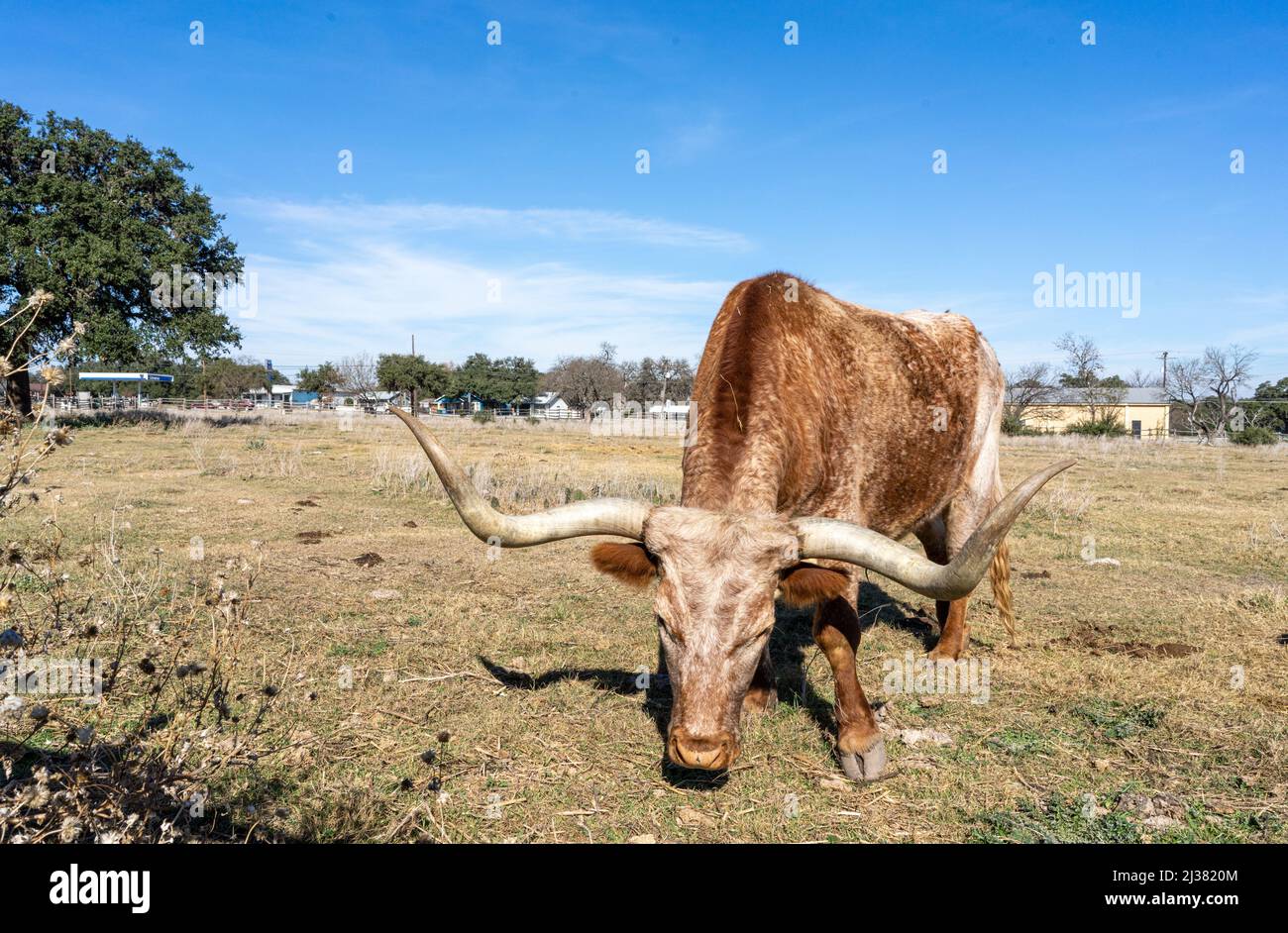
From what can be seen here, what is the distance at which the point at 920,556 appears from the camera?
347 centimetres

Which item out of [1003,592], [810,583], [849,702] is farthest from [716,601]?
[1003,592]

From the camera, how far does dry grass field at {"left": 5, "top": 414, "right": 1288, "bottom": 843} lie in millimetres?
3787

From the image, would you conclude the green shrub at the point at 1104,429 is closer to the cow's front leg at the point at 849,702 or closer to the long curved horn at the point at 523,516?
the cow's front leg at the point at 849,702

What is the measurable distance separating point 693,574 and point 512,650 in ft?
10.3

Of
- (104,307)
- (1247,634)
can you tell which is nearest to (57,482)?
(1247,634)

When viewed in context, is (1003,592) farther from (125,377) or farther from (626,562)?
(125,377)

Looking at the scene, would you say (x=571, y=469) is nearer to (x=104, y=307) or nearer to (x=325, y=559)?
(x=325, y=559)

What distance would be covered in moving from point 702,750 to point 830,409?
2.55m

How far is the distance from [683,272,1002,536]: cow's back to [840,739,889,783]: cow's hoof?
57.1 inches

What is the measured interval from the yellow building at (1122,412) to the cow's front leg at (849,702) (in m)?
58.7

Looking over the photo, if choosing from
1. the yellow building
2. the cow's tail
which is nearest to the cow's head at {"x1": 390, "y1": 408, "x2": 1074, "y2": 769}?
the cow's tail

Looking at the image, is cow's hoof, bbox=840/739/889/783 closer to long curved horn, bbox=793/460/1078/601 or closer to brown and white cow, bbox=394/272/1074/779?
brown and white cow, bbox=394/272/1074/779

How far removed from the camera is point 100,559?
7.70m

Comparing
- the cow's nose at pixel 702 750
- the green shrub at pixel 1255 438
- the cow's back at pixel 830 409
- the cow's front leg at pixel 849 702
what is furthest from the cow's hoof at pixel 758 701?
the green shrub at pixel 1255 438
